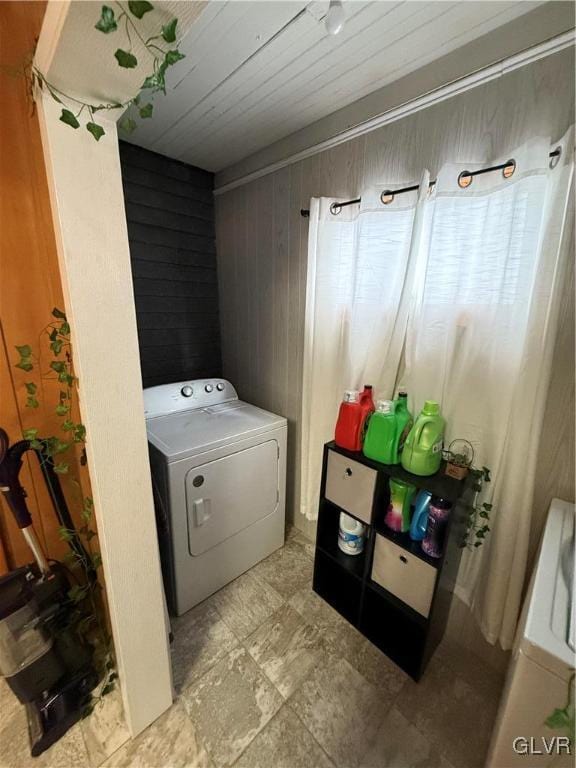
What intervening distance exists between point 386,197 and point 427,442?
109 cm

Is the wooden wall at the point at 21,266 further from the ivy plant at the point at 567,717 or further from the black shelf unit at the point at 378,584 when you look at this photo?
the ivy plant at the point at 567,717

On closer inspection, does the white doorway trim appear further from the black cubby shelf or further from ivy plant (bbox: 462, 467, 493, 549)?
ivy plant (bbox: 462, 467, 493, 549)

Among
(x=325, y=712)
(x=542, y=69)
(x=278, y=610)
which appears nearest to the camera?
(x=542, y=69)

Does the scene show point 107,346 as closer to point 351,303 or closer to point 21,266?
point 21,266

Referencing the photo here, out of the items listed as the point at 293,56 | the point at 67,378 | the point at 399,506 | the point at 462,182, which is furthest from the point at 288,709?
the point at 293,56

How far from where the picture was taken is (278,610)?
1718 millimetres

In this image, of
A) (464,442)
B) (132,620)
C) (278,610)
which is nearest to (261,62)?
(464,442)

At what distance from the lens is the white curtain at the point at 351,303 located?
4.60 feet

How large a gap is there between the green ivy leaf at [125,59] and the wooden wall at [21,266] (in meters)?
0.53

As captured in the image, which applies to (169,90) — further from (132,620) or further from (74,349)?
(132,620)

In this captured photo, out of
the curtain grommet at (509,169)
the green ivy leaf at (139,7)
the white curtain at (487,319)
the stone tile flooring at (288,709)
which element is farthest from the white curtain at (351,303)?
the green ivy leaf at (139,7)

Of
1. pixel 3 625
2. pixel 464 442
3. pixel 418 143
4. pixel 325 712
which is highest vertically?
pixel 418 143

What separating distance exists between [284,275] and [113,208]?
1214 mm

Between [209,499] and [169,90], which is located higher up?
[169,90]
